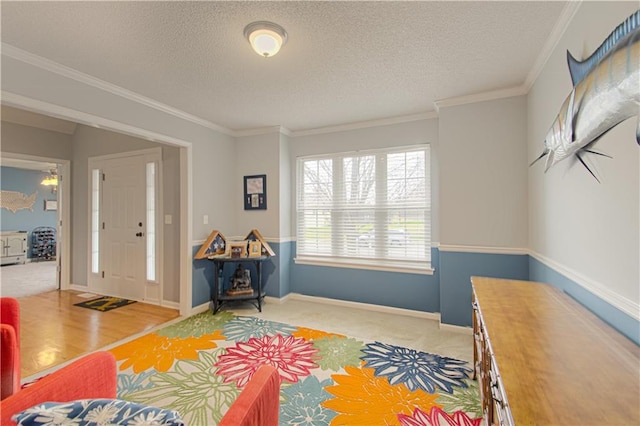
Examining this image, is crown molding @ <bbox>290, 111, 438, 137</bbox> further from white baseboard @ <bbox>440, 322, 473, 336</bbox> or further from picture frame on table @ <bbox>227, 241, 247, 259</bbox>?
white baseboard @ <bbox>440, 322, 473, 336</bbox>

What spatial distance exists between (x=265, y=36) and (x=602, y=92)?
Answer: 1.78 metres

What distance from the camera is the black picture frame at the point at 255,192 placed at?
Result: 13.5ft

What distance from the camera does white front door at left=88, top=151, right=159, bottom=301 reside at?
406cm

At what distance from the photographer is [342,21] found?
5.93ft

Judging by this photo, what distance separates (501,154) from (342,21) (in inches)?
80.9

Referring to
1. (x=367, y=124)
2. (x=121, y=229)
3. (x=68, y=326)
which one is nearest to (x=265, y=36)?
(x=367, y=124)

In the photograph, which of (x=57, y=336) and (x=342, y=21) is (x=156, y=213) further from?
(x=342, y=21)

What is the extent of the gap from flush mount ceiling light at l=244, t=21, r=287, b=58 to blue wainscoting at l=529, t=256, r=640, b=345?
2305mm

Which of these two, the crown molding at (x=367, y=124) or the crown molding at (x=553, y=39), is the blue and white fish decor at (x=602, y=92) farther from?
the crown molding at (x=367, y=124)

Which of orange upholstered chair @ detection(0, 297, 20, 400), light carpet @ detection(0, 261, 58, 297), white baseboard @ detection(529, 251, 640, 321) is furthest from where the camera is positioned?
light carpet @ detection(0, 261, 58, 297)

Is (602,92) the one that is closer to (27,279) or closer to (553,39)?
(553,39)

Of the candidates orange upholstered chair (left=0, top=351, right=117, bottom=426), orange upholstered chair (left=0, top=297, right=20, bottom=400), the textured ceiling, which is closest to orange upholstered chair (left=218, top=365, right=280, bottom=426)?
orange upholstered chair (left=0, top=351, right=117, bottom=426)

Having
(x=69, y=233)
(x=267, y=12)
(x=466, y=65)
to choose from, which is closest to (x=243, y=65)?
Answer: (x=267, y=12)

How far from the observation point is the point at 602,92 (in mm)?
1185
